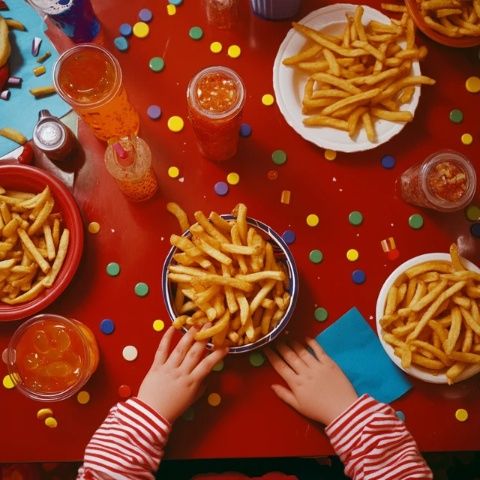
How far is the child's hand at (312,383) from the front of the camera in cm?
139

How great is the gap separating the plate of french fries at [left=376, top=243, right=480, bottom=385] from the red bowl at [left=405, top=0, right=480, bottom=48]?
532 millimetres

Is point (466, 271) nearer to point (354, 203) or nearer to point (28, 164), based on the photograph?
point (354, 203)

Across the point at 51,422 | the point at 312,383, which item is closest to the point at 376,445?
the point at 312,383

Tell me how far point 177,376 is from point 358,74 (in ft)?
2.79

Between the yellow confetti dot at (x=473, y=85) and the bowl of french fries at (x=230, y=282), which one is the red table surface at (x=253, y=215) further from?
the bowl of french fries at (x=230, y=282)

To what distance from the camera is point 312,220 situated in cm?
149

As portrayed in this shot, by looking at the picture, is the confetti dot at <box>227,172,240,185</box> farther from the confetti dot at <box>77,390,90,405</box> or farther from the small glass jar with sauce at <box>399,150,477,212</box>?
the confetti dot at <box>77,390,90,405</box>

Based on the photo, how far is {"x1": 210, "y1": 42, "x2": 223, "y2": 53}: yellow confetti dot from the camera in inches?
60.9

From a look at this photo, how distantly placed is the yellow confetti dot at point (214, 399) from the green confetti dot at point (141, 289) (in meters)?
0.30

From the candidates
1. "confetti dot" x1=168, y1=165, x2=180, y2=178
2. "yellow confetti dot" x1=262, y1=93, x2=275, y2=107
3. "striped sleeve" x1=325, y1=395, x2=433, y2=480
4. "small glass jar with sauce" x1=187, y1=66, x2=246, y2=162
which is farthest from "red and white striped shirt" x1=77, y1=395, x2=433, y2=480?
"yellow confetti dot" x1=262, y1=93, x2=275, y2=107

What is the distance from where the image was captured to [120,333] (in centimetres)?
145

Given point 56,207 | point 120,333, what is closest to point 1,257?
point 56,207

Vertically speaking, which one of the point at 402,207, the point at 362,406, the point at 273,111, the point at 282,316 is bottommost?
the point at 362,406

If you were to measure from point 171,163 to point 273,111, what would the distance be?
0.98 ft
